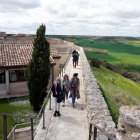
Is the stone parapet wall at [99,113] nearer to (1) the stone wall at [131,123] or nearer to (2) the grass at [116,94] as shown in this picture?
(2) the grass at [116,94]

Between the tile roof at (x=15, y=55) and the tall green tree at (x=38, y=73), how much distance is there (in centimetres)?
350

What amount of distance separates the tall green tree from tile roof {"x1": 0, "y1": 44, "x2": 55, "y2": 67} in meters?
3.50

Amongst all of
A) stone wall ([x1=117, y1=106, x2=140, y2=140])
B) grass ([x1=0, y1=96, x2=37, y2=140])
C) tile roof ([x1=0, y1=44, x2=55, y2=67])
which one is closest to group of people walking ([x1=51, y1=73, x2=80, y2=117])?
stone wall ([x1=117, y1=106, x2=140, y2=140])

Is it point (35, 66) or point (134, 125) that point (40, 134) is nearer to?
point (134, 125)

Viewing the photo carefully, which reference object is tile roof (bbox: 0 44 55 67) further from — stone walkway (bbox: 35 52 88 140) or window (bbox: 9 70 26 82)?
stone walkway (bbox: 35 52 88 140)

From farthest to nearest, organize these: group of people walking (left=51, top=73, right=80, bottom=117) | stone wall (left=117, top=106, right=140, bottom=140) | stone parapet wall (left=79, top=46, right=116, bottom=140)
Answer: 1. group of people walking (left=51, top=73, right=80, bottom=117)
2. stone parapet wall (left=79, top=46, right=116, bottom=140)
3. stone wall (left=117, top=106, right=140, bottom=140)

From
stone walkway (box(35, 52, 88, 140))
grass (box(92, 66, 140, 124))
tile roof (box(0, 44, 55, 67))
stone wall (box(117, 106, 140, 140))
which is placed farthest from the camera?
tile roof (box(0, 44, 55, 67))

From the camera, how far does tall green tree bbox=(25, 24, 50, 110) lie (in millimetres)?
11844

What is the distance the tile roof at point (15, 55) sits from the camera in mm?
15433

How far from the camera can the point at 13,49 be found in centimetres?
1784

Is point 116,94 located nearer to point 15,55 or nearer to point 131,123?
point 15,55

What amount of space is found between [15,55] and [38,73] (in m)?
6.19

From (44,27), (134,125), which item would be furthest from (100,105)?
(44,27)

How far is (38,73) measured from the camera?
12.0 meters
